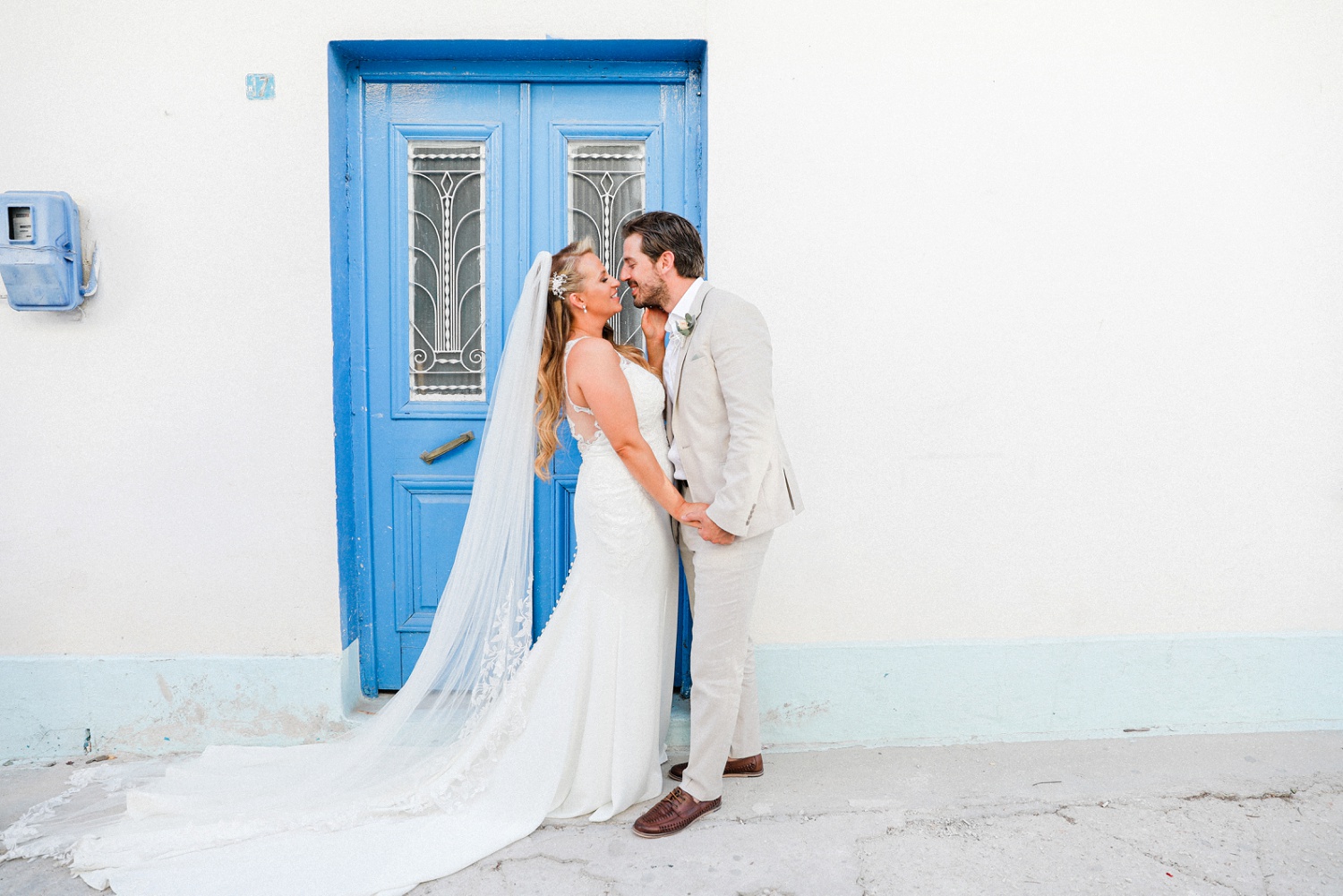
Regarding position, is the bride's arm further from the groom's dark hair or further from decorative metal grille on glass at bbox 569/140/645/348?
decorative metal grille on glass at bbox 569/140/645/348

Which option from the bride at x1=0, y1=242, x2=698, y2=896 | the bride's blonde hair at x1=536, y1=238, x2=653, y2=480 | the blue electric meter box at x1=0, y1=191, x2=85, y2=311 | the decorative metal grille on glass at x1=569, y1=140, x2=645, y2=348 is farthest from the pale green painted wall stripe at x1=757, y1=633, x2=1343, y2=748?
the blue electric meter box at x1=0, y1=191, x2=85, y2=311

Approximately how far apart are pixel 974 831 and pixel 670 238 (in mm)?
2195

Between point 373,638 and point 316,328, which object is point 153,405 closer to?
point 316,328

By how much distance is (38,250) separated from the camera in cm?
294

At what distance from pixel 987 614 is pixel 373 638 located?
99.9 inches

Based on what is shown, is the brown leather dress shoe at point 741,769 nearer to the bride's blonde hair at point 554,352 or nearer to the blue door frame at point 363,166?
the blue door frame at point 363,166

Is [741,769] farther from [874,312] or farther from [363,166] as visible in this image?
[363,166]

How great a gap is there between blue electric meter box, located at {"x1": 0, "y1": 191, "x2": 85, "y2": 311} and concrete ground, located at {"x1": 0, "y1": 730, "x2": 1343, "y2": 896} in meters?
1.77

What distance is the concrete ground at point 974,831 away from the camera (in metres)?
2.40

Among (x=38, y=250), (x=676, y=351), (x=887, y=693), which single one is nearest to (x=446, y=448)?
(x=676, y=351)

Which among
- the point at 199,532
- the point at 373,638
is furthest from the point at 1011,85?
the point at 199,532

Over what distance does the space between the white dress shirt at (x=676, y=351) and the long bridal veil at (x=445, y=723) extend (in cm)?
45

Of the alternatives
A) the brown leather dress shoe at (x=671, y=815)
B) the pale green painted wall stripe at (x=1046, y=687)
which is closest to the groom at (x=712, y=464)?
the brown leather dress shoe at (x=671, y=815)

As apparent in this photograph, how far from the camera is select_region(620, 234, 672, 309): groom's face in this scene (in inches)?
107
